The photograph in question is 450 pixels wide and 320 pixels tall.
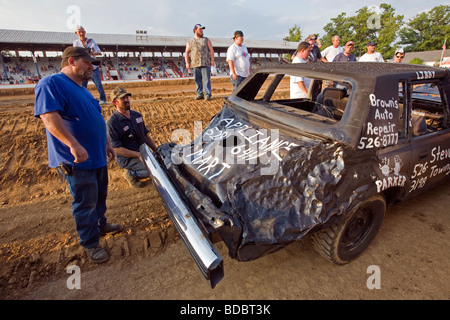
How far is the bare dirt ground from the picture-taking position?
6.95 ft

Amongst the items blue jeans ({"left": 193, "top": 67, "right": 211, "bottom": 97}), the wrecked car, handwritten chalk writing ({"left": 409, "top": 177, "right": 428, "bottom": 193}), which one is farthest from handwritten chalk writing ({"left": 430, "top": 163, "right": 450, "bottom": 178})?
blue jeans ({"left": 193, "top": 67, "right": 211, "bottom": 97})

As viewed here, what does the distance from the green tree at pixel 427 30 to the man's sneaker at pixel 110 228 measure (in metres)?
64.2

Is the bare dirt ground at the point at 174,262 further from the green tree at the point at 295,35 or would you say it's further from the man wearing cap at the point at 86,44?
the green tree at the point at 295,35

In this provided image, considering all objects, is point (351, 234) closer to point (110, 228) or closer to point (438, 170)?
point (438, 170)

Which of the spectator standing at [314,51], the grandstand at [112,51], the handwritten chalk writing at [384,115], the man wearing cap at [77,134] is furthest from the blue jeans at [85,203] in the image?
the grandstand at [112,51]

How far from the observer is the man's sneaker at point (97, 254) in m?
2.47

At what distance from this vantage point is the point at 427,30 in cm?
5100

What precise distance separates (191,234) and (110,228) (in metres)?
1.75

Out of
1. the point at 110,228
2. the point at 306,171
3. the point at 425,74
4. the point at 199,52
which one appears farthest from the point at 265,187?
the point at 199,52

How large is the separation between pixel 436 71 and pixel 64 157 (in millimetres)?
3968

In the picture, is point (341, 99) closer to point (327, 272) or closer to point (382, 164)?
point (382, 164)

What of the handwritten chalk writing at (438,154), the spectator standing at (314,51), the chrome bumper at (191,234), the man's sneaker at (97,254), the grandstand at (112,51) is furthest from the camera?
the grandstand at (112,51)

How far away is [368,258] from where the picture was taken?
2.42 m

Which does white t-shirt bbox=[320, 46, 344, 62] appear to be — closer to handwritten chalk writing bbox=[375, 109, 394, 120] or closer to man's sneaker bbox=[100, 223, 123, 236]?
handwritten chalk writing bbox=[375, 109, 394, 120]
